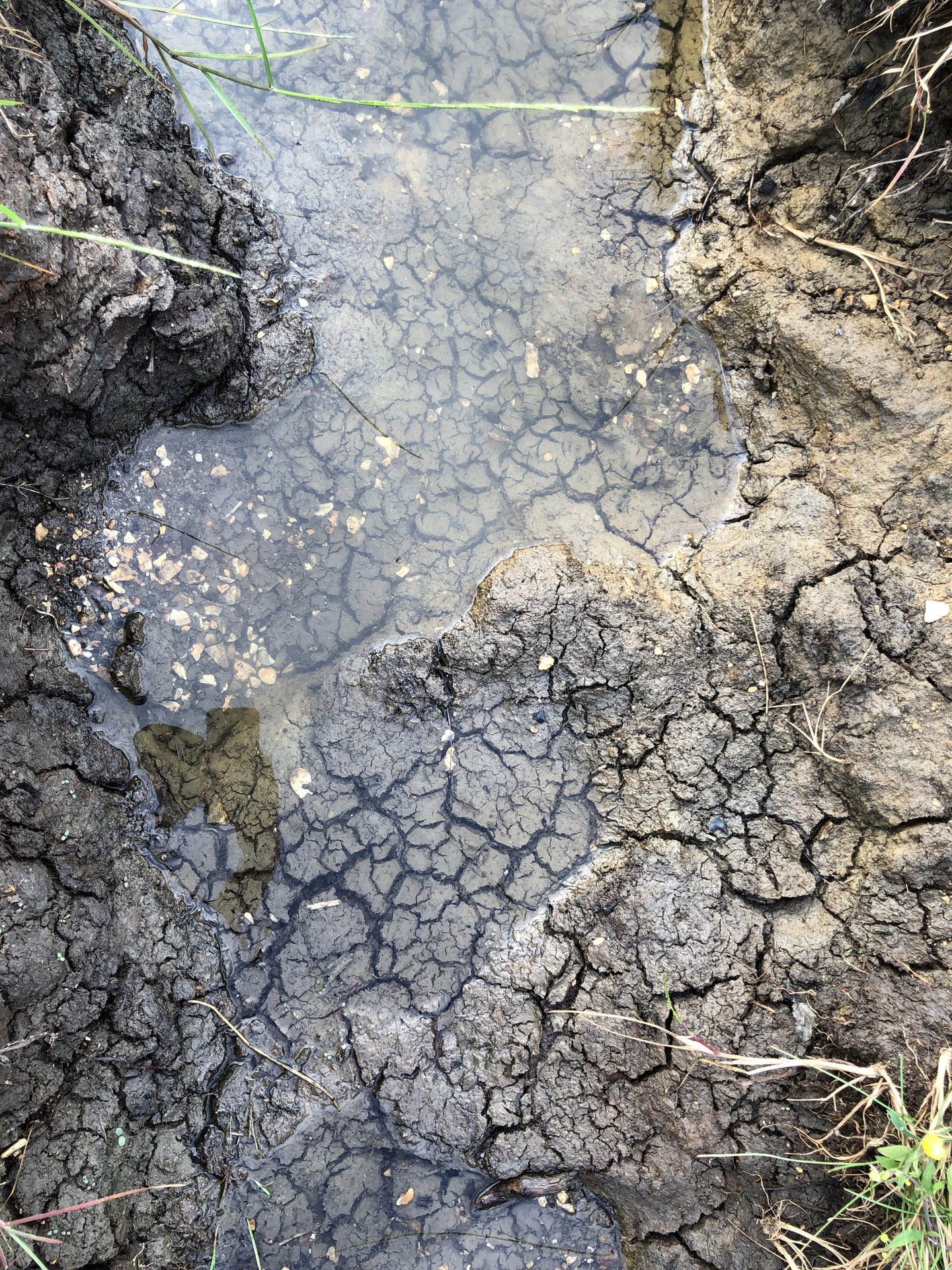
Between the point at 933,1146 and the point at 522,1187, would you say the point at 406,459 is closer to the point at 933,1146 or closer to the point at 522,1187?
the point at 933,1146

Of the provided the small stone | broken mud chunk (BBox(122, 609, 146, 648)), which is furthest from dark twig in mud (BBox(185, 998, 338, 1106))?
broken mud chunk (BBox(122, 609, 146, 648))

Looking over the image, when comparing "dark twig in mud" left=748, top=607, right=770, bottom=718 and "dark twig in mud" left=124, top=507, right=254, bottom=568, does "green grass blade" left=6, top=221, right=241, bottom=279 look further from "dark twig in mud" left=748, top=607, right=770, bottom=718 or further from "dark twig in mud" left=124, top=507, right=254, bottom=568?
"dark twig in mud" left=748, top=607, right=770, bottom=718

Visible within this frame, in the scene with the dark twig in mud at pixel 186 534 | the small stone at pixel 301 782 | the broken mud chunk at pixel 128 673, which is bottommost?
the small stone at pixel 301 782

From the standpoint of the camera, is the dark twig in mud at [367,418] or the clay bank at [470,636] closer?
the clay bank at [470,636]

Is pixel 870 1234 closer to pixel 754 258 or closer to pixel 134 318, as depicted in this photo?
pixel 754 258

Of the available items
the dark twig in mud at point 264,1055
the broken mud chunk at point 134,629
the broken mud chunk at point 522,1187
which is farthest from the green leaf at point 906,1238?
the broken mud chunk at point 134,629

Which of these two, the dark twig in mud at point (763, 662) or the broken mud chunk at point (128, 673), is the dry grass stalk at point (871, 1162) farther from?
the broken mud chunk at point (128, 673)
